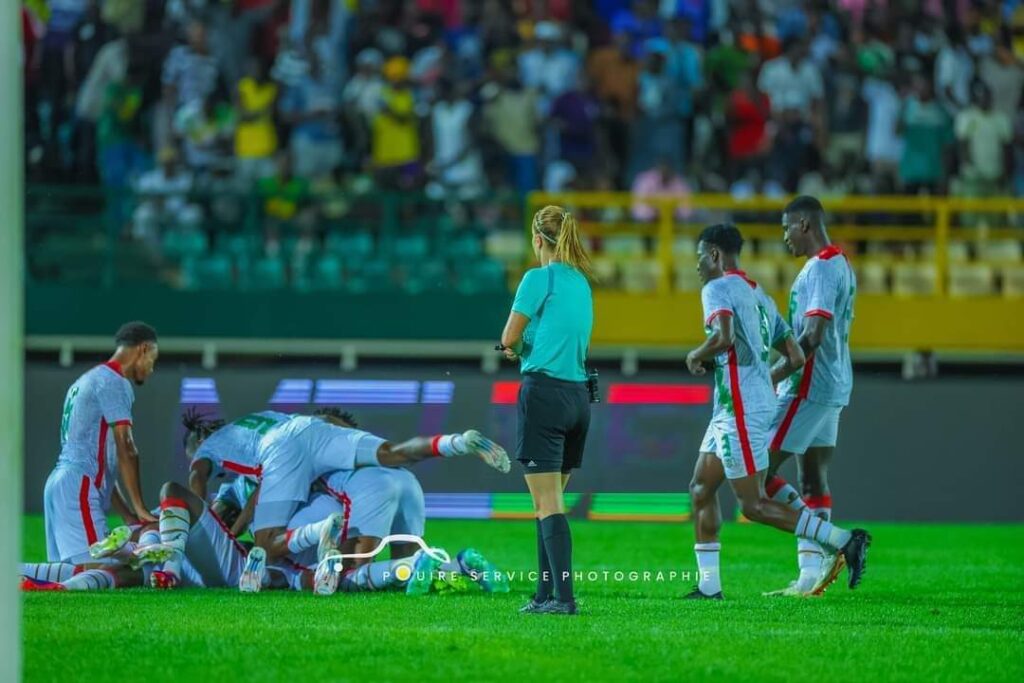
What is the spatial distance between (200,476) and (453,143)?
10042mm

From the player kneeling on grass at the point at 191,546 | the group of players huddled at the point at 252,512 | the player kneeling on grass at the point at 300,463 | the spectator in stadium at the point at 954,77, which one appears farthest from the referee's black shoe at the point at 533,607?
the spectator in stadium at the point at 954,77

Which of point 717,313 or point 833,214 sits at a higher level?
point 833,214

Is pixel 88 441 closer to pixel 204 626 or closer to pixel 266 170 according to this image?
pixel 204 626

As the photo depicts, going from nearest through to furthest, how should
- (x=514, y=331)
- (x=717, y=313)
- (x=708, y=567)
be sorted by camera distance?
1. (x=514, y=331)
2. (x=717, y=313)
3. (x=708, y=567)

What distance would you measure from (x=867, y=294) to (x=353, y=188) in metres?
5.84

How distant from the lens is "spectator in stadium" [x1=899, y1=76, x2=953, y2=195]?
21.8m

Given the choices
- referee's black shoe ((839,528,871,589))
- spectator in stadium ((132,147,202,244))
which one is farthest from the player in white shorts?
spectator in stadium ((132,147,202,244))

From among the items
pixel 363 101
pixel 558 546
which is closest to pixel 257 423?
pixel 558 546

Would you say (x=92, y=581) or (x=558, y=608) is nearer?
(x=558, y=608)

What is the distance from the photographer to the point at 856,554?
10977 millimetres

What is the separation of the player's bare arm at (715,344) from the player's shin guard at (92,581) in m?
3.75

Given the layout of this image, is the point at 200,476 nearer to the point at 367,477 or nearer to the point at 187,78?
the point at 367,477

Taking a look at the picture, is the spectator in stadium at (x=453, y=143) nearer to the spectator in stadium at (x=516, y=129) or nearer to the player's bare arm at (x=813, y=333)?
the spectator in stadium at (x=516, y=129)

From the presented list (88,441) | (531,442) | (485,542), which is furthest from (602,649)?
(485,542)
